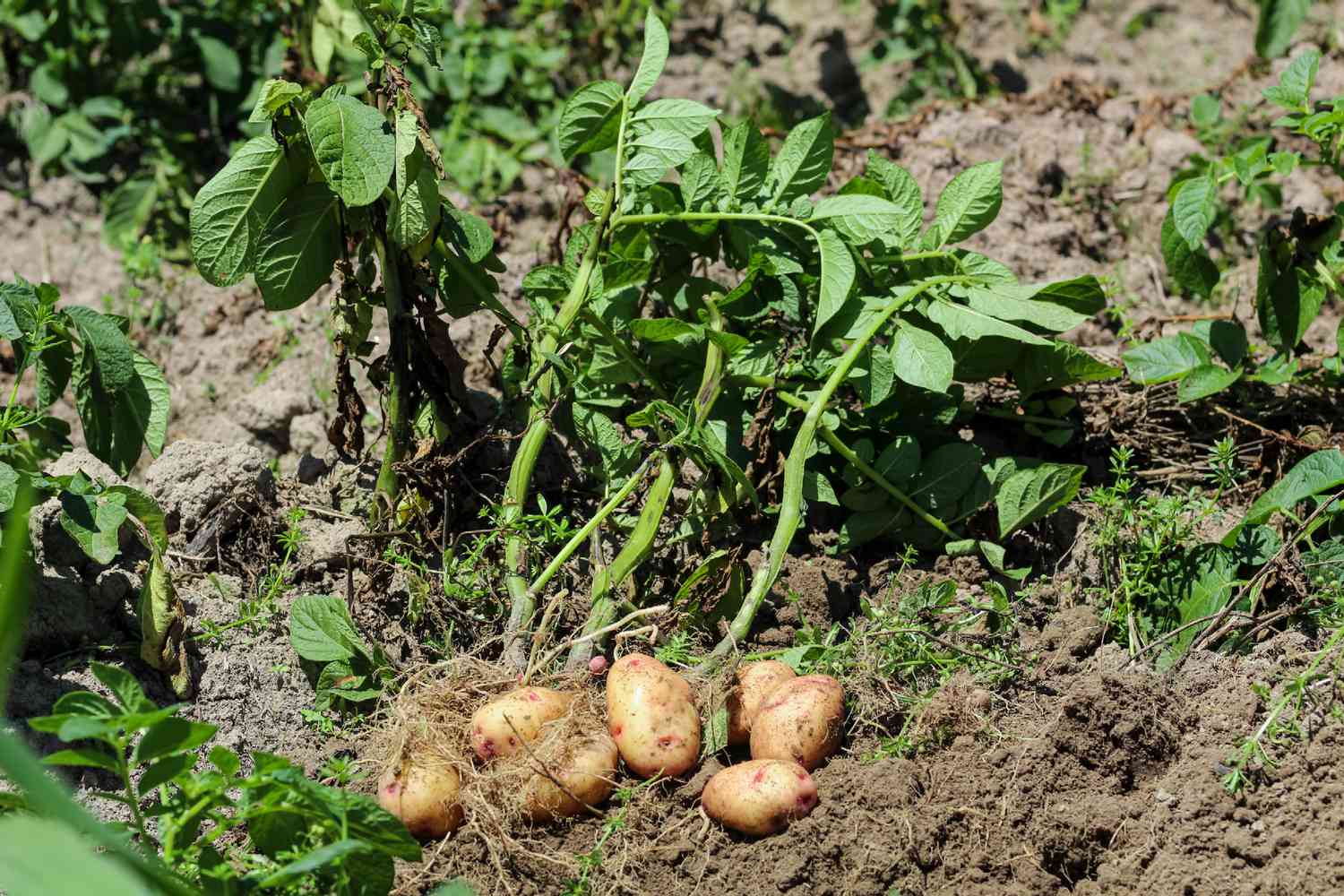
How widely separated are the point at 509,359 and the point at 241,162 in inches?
25.7

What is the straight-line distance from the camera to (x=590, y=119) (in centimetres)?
254

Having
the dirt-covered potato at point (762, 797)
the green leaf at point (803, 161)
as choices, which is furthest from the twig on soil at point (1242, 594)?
the green leaf at point (803, 161)

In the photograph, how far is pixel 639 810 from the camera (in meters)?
2.03

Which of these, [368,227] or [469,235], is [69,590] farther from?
[469,235]

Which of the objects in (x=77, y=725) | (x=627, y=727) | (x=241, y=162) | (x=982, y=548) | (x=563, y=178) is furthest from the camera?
(x=563, y=178)

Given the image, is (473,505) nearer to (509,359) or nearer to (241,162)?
(509,359)

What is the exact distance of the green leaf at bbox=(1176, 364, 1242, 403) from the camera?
8.77 feet

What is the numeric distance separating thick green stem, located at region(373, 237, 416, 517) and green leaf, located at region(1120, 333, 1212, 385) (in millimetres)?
1556

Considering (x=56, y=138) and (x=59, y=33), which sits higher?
(x=59, y=33)

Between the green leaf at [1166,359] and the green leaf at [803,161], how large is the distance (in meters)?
0.82

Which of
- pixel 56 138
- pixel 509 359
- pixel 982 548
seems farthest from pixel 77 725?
pixel 56 138

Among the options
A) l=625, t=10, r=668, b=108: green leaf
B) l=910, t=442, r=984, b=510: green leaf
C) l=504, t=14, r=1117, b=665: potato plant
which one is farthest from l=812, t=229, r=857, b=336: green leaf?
l=625, t=10, r=668, b=108: green leaf

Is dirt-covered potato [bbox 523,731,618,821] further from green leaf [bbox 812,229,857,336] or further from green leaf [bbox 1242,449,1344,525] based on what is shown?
green leaf [bbox 1242,449,1344,525]

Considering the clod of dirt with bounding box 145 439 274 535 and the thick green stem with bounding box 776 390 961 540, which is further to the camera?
the clod of dirt with bounding box 145 439 274 535
